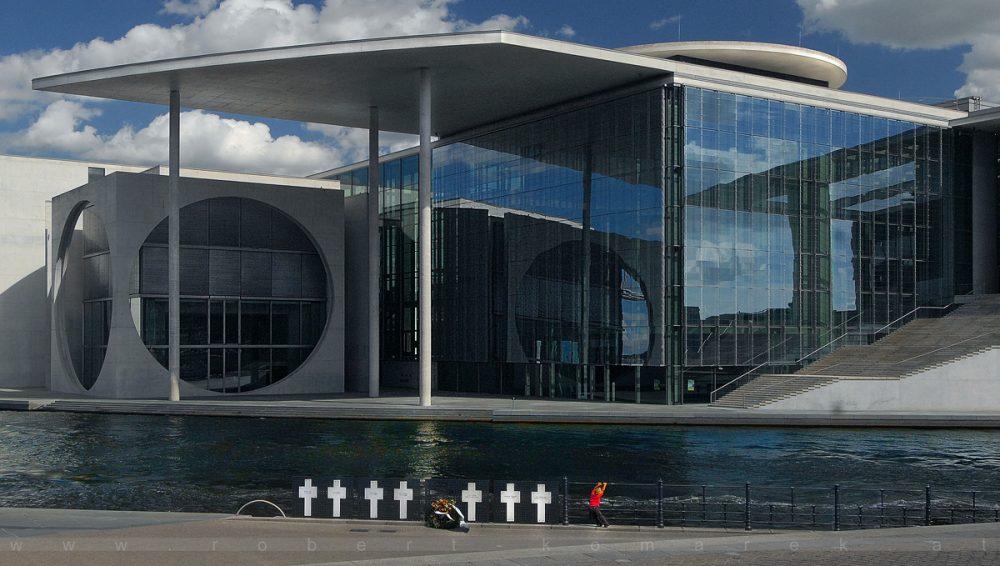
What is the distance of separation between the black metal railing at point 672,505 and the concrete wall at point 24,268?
51.0 m

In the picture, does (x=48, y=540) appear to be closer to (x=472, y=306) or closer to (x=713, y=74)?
(x=713, y=74)

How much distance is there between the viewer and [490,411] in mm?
45250

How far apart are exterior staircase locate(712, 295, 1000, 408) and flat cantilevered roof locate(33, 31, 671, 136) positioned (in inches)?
551

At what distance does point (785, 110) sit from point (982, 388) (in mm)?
14515

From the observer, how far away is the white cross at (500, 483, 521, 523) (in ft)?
66.7

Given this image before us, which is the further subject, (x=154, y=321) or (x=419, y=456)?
(x=154, y=321)

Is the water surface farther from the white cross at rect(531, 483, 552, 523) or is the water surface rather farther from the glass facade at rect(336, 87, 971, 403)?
the glass facade at rect(336, 87, 971, 403)

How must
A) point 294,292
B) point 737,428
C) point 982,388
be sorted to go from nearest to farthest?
point 737,428 → point 982,388 → point 294,292

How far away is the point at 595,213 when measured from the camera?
5219 centimetres

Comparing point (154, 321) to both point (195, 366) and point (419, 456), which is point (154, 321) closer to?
point (195, 366)

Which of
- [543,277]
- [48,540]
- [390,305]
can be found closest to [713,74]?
[543,277]

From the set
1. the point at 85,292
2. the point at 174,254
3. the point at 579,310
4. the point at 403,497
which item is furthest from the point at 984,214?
the point at 403,497

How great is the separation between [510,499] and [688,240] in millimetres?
30200

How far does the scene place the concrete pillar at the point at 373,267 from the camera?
181ft
